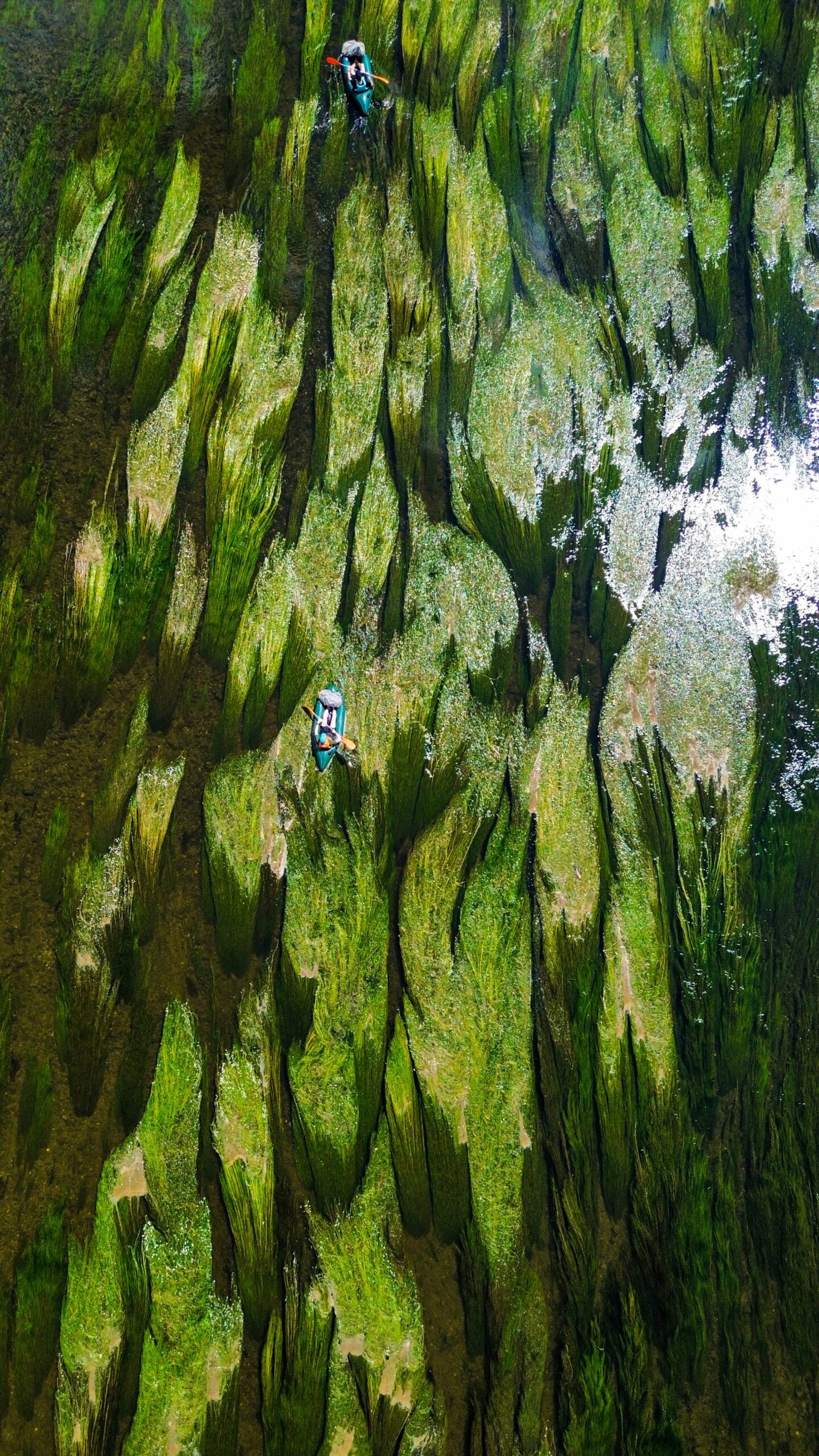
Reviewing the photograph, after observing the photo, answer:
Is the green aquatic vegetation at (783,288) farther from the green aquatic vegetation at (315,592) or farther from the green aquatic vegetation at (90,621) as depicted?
the green aquatic vegetation at (90,621)

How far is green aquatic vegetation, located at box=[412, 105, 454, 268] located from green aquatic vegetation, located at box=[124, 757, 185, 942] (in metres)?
0.81

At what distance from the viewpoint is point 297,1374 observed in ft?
3.62

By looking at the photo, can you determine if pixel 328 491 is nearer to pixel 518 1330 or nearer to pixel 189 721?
pixel 189 721

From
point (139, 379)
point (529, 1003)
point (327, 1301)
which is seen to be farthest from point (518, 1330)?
point (139, 379)

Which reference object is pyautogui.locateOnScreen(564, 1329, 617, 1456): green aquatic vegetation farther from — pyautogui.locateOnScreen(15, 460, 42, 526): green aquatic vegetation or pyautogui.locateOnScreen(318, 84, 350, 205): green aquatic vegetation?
pyautogui.locateOnScreen(318, 84, 350, 205): green aquatic vegetation

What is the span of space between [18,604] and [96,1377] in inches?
35.4

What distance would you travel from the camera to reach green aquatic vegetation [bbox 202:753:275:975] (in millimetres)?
1184

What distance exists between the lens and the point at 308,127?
54.5 inches

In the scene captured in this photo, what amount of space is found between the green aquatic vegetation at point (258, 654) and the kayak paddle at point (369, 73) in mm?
663

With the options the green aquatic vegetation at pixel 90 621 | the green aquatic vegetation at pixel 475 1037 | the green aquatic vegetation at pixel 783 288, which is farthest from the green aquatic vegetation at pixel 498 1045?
the green aquatic vegetation at pixel 783 288

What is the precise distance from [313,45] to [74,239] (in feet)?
1.49

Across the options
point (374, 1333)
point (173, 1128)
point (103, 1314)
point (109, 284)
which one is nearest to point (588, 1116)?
point (374, 1333)

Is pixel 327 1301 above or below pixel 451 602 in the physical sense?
below

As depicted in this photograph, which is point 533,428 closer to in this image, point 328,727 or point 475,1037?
point 328,727
